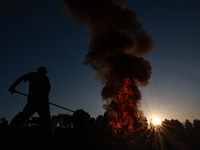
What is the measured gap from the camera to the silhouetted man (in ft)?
11.9

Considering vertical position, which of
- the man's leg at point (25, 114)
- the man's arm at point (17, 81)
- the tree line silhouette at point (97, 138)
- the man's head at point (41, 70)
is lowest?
the tree line silhouette at point (97, 138)

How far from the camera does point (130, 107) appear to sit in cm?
1565

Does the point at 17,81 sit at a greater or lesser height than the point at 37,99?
greater

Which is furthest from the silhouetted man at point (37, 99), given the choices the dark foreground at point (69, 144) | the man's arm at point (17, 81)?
the dark foreground at point (69, 144)

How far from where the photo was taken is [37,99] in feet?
12.3

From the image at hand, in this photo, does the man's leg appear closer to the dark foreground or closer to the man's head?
the dark foreground

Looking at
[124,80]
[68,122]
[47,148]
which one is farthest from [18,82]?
[68,122]

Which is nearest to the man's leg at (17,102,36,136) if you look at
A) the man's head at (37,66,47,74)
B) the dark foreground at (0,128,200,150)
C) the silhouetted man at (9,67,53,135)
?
the silhouetted man at (9,67,53,135)

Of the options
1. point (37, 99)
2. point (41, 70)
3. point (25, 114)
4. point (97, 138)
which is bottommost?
point (97, 138)

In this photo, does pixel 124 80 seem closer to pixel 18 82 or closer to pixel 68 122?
pixel 18 82

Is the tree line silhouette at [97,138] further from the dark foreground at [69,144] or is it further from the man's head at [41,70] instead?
the man's head at [41,70]

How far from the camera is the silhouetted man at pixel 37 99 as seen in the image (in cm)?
361

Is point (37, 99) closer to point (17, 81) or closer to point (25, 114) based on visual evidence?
point (25, 114)

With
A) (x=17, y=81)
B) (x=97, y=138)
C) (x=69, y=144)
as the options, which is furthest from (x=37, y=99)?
(x=97, y=138)
